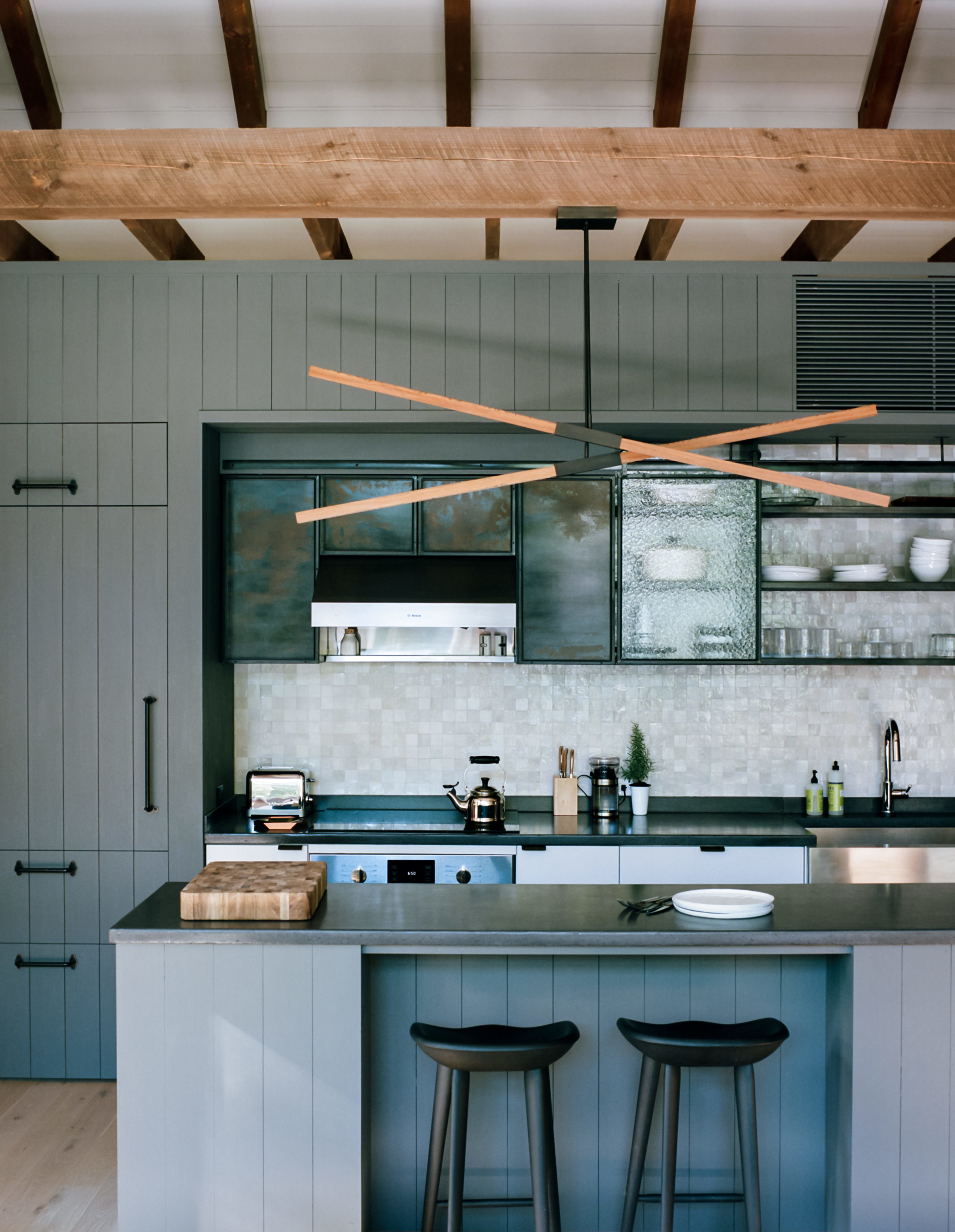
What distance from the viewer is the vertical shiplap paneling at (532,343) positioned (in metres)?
4.03

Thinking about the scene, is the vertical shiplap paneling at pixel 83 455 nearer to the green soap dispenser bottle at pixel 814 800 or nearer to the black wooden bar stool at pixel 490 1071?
the black wooden bar stool at pixel 490 1071

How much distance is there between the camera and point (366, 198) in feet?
9.13

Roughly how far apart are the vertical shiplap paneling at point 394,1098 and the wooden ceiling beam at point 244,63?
311cm

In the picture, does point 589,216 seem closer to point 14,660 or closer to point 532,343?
point 532,343

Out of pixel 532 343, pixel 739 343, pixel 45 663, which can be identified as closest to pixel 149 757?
pixel 45 663

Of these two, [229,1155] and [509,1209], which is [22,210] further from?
[509,1209]

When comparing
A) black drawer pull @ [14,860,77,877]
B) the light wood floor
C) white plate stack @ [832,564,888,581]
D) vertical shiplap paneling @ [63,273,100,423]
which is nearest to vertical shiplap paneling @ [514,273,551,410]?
white plate stack @ [832,564,888,581]

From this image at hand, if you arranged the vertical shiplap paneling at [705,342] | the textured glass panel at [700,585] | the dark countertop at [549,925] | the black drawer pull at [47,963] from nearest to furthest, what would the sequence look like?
the dark countertop at [549,925], the black drawer pull at [47,963], the vertical shiplap paneling at [705,342], the textured glass panel at [700,585]

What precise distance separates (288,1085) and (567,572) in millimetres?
2546

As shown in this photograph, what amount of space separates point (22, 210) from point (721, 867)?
3.67 m

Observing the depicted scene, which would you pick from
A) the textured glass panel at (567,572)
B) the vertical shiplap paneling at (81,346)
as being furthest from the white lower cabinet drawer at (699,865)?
the vertical shiplap paneling at (81,346)

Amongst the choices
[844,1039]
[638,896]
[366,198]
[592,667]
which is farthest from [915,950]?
[366,198]

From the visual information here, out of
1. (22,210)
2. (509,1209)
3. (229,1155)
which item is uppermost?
(22,210)

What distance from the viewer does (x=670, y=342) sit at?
159 inches
